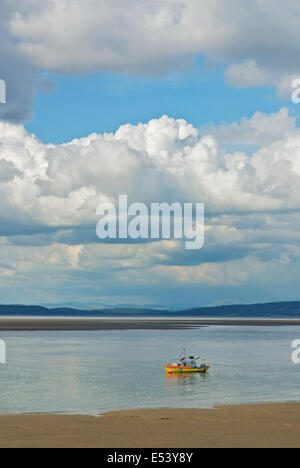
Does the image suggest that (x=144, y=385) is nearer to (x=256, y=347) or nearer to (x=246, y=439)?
(x=246, y=439)

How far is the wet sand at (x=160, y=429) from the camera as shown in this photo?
103ft

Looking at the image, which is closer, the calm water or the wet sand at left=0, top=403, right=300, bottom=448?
the wet sand at left=0, top=403, right=300, bottom=448

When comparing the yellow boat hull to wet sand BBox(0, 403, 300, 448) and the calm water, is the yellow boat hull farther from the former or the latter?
wet sand BBox(0, 403, 300, 448)

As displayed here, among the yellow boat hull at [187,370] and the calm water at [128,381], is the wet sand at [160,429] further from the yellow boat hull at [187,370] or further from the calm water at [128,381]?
the yellow boat hull at [187,370]

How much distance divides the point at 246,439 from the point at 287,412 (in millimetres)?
12157

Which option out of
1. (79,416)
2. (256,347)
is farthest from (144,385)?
(256,347)

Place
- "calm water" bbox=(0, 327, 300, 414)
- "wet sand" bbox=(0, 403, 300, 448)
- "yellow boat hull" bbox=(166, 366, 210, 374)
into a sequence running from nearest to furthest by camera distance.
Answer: "wet sand" bbox=(0, 403, 300, 448)
"calm water" bbox=(0, 327, 300, 414)
"yellow boat hull" bbox=(166, 366, 210, 374)

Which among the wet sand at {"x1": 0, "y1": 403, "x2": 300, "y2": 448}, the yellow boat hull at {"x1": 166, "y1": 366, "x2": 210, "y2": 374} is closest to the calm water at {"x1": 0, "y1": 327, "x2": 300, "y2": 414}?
the yellow boat hull at {"x1": 166, "y1": 366, "x2": 210, "y2": 374}

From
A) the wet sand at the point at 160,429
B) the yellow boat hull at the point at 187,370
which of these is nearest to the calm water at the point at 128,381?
the yellow boat hull at the point at 187,370

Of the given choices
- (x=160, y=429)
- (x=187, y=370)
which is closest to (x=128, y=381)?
(x=187, y=370)

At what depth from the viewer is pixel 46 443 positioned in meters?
31.3

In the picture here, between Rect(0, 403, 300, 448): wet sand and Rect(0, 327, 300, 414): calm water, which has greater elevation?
Rect(0, 327, 300, 414): calm water

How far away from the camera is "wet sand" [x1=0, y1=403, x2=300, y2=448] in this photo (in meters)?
31.5
